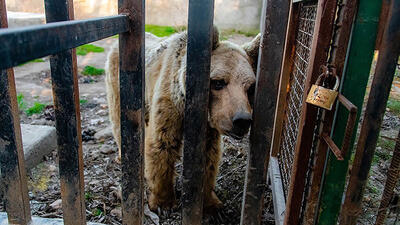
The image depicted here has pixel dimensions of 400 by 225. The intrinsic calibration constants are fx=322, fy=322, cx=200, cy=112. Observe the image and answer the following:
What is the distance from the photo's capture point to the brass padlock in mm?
1353

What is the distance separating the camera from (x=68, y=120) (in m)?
1.66

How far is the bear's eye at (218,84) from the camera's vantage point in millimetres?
2756

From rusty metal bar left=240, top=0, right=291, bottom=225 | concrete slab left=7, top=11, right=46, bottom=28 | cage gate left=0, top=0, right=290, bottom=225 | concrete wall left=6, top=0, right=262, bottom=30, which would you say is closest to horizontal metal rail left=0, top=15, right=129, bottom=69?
Result: cage gate left=0, top=0, right=290, bottom=225

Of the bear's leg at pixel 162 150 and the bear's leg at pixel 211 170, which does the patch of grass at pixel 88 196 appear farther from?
the bear's leg at pixel 211 170

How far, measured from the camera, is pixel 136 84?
1756 millimetres

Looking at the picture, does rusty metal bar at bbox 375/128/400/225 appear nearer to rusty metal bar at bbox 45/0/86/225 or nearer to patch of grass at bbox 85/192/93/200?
rusty metal bar at bbox 45/0/86/225

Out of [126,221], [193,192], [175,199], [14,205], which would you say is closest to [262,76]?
[193,192]

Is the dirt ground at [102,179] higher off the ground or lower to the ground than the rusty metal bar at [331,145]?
lower

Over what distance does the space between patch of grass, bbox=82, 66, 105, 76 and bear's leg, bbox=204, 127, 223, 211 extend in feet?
21.6

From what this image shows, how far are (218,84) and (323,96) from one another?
1.45 meters

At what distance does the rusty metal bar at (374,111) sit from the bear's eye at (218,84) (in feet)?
5.07

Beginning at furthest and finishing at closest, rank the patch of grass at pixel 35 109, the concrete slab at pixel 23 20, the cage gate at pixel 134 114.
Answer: the concrete slab at pixel 23 20
the patch of grass at pixel 35 109
the cage gate at pixel 134 114

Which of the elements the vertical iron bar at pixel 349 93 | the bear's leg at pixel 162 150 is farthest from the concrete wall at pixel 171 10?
the vertical iron bar at pixel 349 93

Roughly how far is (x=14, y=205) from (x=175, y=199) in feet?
5.88
